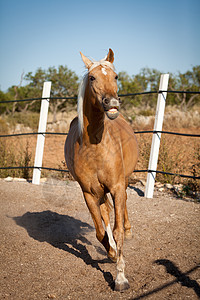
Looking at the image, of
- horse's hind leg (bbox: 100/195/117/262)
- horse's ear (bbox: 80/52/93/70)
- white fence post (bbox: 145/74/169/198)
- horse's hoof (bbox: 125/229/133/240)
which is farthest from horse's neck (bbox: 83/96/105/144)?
white fence post (bbox: 145/74/169/198)

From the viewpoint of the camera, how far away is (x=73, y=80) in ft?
87.0

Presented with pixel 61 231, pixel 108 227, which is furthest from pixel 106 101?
pixel 61 231

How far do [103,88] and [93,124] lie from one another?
45cm

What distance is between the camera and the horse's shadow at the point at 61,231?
3604 mm

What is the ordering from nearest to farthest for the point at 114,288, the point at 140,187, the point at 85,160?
the point at 114,288 → the point at 85,160 → the point at 140,187

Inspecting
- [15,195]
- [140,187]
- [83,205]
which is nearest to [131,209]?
[83,205]

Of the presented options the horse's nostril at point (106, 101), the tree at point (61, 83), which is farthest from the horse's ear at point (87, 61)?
the tree at point (61, 83)

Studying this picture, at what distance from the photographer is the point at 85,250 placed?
3.66 m

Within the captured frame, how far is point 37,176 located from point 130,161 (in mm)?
3882

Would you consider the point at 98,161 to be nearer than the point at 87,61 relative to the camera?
Yes

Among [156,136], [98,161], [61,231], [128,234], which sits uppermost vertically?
[156,136]

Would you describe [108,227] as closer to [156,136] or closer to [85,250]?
[85,250]

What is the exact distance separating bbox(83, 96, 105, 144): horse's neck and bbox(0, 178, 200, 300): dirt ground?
1.37 meters

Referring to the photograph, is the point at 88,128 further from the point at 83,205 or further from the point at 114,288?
the point at 83,205
